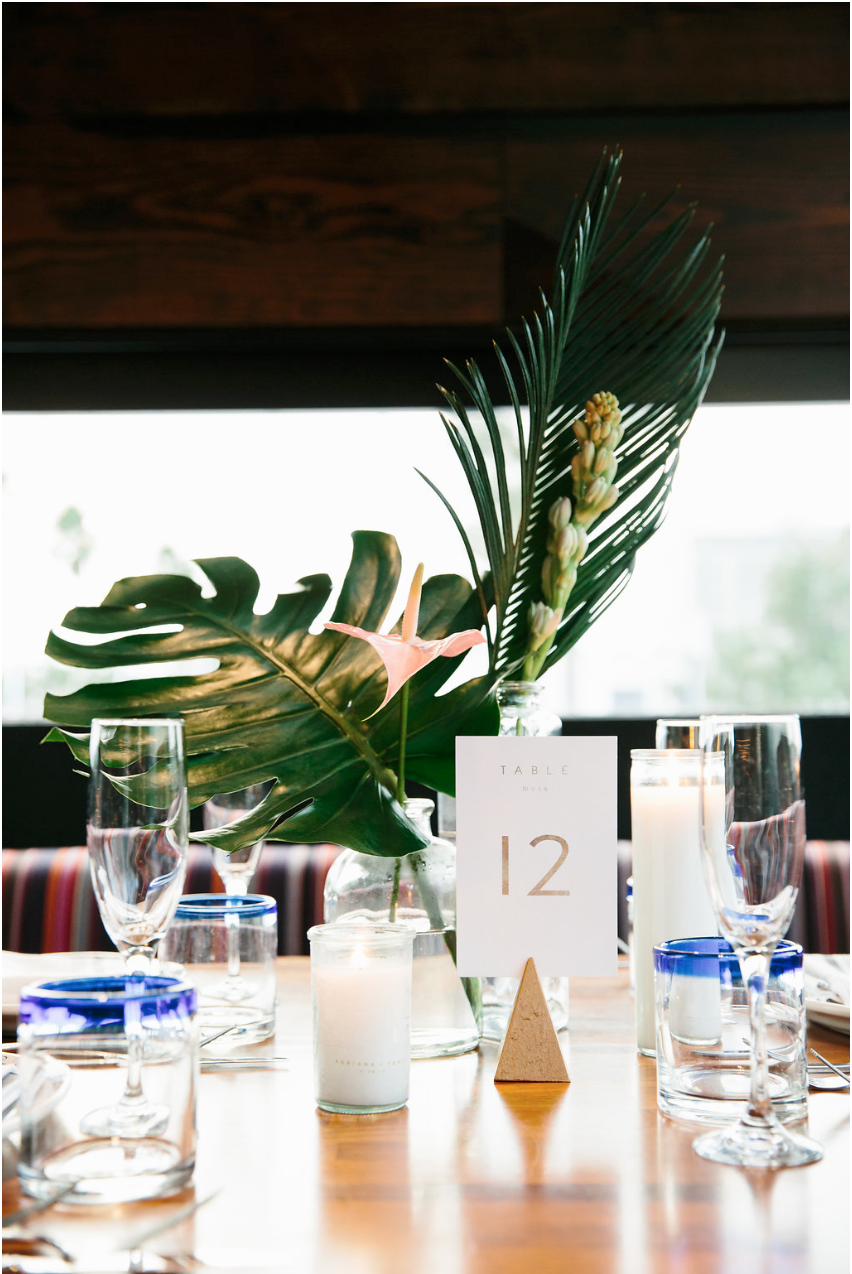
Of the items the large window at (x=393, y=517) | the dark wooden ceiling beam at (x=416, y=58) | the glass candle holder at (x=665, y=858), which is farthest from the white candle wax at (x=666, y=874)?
the dark wooden ceiling beam at (x=416, y=58)

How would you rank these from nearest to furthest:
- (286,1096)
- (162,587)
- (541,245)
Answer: (286,1096)
(162,587)
(541,245)

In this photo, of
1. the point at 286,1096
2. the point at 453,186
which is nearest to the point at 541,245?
the point at 453,186

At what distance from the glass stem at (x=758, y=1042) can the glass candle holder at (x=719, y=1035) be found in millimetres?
48

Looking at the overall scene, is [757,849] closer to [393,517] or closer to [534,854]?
[534,854]

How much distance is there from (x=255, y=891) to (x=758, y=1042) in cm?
136

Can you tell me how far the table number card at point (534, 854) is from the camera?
30.7 inches

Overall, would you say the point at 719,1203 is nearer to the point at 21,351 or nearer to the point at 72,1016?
the point at 72,1016

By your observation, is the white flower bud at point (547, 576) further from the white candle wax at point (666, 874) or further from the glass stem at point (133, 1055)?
the glass stem at point (133, 1055)

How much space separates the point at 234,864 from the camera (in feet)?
3.56

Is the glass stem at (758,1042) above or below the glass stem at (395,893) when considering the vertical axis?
below

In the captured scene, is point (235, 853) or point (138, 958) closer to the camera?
point (138, 958)

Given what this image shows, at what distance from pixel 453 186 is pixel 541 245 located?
23 centimetres

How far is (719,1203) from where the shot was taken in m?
0.56

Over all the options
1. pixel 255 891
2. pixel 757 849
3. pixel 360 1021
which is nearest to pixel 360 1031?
pixel 360 1021
